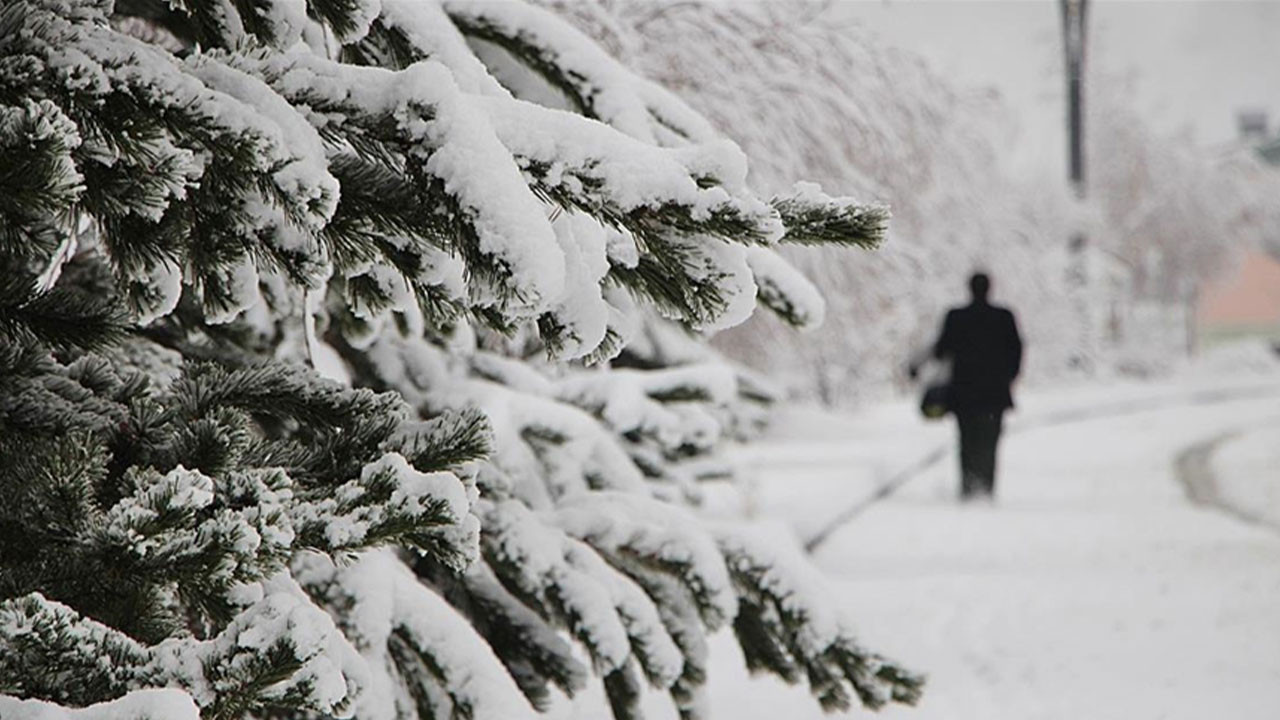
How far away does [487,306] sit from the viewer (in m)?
1.52

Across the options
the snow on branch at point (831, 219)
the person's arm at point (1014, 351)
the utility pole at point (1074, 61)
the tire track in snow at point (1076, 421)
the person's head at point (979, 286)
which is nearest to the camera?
the snow on branch at point (831, 219)

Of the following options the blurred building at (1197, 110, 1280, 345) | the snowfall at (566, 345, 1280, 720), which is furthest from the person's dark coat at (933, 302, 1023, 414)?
the blurred building at (1197, 110, 1280, 345)

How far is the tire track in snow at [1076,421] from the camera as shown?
8.37m

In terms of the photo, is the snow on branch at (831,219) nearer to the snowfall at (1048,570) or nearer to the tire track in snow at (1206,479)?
the snowfall at (1048,570)

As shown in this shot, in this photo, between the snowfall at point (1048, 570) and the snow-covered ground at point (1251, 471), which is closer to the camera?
the snowfall at point (1048, 570)

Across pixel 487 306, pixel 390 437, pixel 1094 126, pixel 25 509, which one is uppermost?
pixel 487 306

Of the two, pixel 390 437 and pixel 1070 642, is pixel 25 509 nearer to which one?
pixel 390 437

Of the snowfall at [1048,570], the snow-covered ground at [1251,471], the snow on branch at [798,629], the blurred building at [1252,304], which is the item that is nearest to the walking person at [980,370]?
the snowfall at [1048,570]

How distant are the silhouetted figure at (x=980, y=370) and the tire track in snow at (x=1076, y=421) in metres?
0.86

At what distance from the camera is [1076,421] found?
18.2 metres

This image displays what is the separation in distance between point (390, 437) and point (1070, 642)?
12.9ft

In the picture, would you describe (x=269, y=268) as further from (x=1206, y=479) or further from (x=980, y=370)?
(x=1206, y=479)

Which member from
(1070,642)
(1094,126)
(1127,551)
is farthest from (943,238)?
(1094,126)

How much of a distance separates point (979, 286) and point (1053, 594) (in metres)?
3.48
